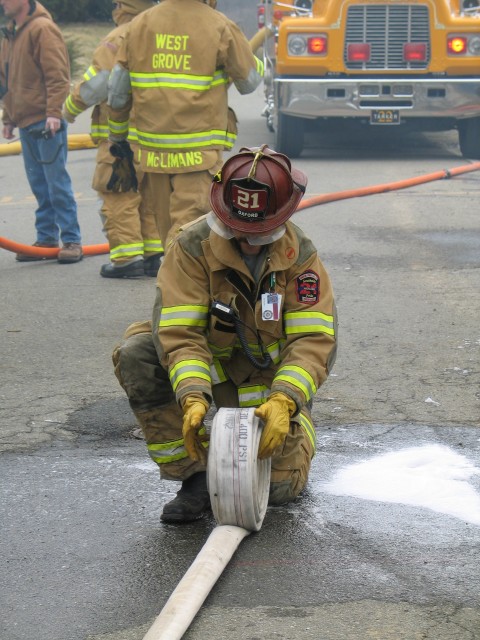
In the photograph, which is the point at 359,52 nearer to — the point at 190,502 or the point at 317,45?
the point at 317,45

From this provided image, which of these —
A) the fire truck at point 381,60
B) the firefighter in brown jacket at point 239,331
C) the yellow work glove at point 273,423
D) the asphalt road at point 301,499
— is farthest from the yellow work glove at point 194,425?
the fire truck at point 381,60

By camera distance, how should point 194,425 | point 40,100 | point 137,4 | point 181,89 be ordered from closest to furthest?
point 194,425 < point 181,89 < point 137,4 < point 40,100

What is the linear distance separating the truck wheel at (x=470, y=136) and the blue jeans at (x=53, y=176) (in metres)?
5.75

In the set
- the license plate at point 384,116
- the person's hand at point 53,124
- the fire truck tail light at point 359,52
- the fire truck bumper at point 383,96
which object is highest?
the person's hand at point 53,124

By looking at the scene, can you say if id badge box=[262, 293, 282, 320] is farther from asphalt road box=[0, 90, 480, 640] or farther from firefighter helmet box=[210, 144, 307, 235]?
asphalt road box=[0, 90, 480, 640]

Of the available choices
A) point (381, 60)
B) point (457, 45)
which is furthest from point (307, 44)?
point (457, 45)

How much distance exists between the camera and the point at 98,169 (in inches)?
314

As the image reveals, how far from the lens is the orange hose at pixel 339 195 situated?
863 centimetres

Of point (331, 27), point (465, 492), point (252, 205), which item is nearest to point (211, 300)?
point (252, 205)

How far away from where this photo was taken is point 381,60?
1250 centimetres

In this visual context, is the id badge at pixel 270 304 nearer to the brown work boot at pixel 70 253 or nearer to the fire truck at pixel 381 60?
the brown work boot at pixel 70 253

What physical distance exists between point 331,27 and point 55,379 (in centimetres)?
753

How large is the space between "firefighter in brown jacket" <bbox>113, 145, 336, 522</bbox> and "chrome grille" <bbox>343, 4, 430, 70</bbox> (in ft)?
28.9

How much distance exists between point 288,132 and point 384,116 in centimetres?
110
